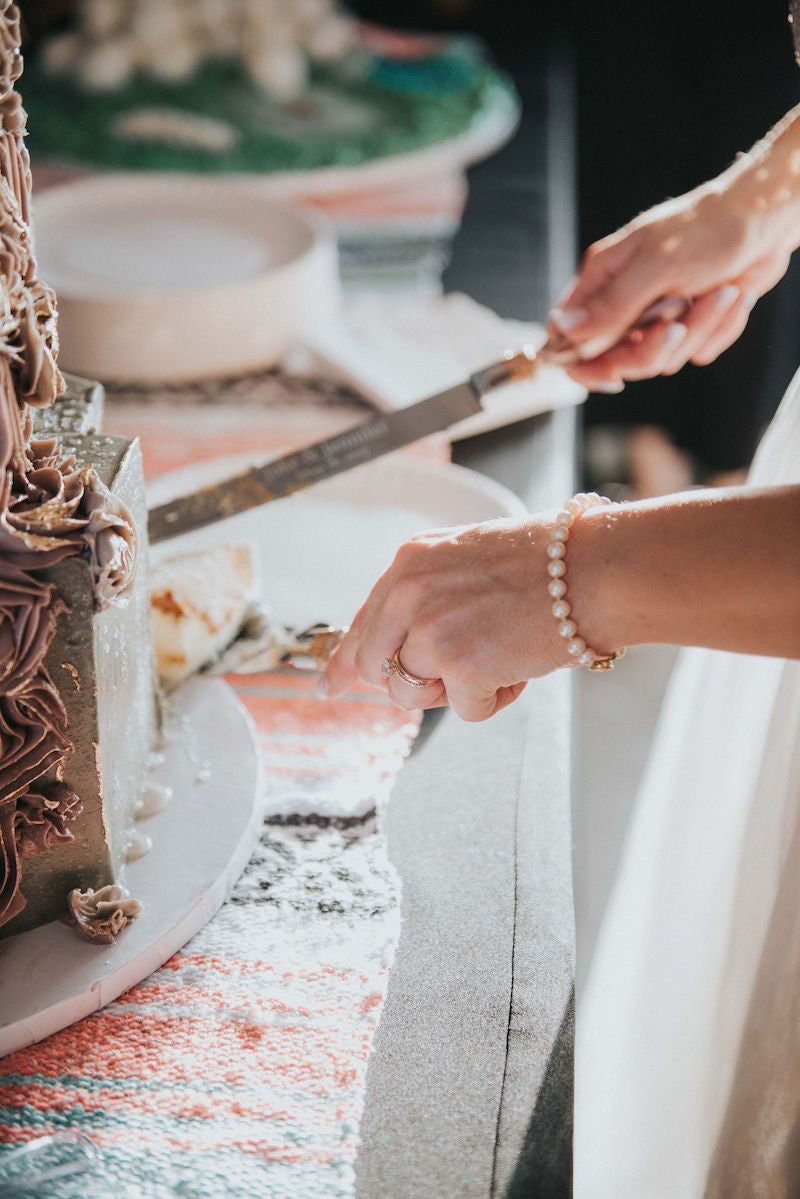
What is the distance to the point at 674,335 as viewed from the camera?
1.01 m

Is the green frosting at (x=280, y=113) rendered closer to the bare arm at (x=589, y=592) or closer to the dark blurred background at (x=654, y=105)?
the dark blurred background at (x=654, y=105)

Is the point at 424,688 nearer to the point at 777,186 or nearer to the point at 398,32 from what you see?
the point at 777,186

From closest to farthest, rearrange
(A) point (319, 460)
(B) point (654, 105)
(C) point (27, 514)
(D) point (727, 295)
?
(C) point (27, 514) → (A) point (319, 460) → (D) point (727, 295) → (B) point (654, 105)

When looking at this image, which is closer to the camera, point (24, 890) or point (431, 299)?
point (24, 890)

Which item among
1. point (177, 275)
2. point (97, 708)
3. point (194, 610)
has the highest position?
point (177, 275)

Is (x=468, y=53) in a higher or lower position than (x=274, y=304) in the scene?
higher

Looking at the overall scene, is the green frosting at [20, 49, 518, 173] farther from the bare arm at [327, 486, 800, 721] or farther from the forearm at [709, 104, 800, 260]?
the bare arm at [327, 486, 800, 721]

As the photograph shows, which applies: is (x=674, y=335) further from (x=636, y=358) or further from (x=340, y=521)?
(x=340, y=521)

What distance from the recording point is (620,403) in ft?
8.70

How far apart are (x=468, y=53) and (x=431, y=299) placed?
1.01 meters

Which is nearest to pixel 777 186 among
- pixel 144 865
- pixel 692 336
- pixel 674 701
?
pixel 692 336

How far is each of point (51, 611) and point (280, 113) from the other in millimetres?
1656

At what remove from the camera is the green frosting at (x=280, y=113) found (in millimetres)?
1790

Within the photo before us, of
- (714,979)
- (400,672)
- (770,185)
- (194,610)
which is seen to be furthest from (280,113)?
(714,979)
